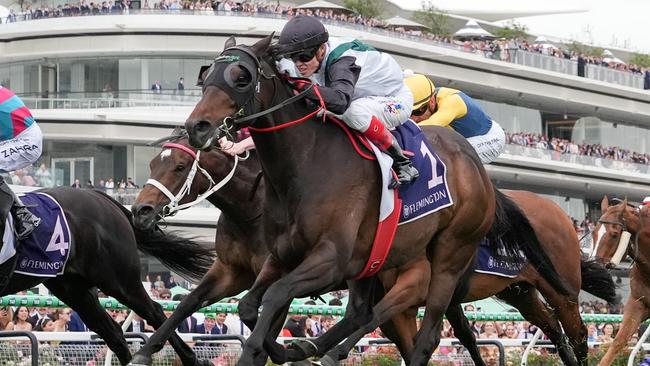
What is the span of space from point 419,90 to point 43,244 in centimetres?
271

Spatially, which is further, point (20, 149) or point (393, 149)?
point (20, 149)

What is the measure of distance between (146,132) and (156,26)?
10.9 feet

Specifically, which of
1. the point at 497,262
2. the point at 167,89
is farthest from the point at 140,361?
the point at 167,89

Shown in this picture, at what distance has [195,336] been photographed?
883 cm

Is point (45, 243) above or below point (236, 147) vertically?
below

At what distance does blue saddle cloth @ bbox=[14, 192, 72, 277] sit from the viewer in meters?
7.89

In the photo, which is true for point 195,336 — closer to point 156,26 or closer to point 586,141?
point 156,26

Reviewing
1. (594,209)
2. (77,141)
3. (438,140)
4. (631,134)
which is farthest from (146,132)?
(438,140)

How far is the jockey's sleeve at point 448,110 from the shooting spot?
8469 mm

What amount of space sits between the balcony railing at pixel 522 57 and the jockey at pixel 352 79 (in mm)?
27725

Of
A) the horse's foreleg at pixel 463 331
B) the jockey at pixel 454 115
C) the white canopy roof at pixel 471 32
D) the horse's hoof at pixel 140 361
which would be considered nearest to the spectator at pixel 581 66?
the white canopy roof at pixel 471 32

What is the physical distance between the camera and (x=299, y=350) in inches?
238

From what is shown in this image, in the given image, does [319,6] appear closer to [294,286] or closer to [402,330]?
[402,330]

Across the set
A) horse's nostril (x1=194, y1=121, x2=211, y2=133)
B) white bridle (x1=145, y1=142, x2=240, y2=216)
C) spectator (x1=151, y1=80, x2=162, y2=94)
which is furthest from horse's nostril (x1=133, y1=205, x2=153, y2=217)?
spectator (x1=151, y1=80, x2=162, y2=94)
